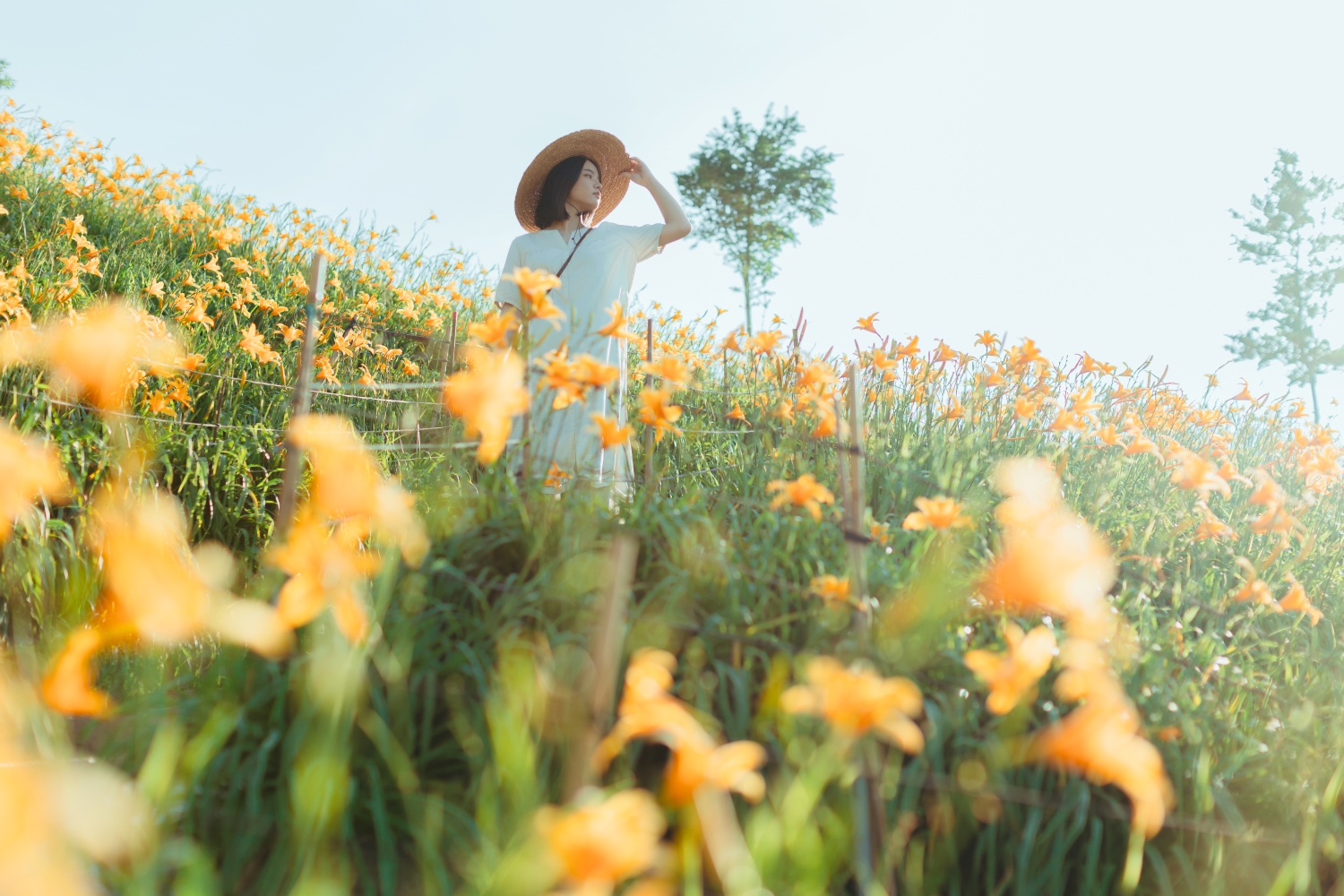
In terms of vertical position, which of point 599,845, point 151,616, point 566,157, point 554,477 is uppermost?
point 566,157

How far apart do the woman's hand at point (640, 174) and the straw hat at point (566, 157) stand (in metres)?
0.08

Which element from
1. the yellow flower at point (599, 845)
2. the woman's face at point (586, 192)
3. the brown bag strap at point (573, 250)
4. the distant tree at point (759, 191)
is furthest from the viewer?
the distant tree at point (759, 191)

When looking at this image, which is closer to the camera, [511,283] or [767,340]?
[767,340]

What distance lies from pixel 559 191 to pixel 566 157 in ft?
1.01

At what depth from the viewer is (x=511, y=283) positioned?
10.6ft

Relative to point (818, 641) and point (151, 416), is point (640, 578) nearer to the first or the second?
point (818, 641)

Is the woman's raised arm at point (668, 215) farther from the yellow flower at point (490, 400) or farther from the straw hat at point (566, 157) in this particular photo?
the yellow flower at point (490, 400)

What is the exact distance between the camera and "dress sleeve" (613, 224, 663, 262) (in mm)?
3447

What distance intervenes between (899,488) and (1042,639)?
5.68 feet

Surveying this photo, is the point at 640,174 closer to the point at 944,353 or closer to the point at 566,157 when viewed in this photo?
the point at 566,157

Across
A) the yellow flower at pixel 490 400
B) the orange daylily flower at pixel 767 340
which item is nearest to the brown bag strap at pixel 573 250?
the orange daylily flower at pixel 767 340

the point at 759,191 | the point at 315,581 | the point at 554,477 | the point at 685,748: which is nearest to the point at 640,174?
the point at 554,477

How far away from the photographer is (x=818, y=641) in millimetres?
1690

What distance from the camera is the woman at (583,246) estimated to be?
3197 mm
